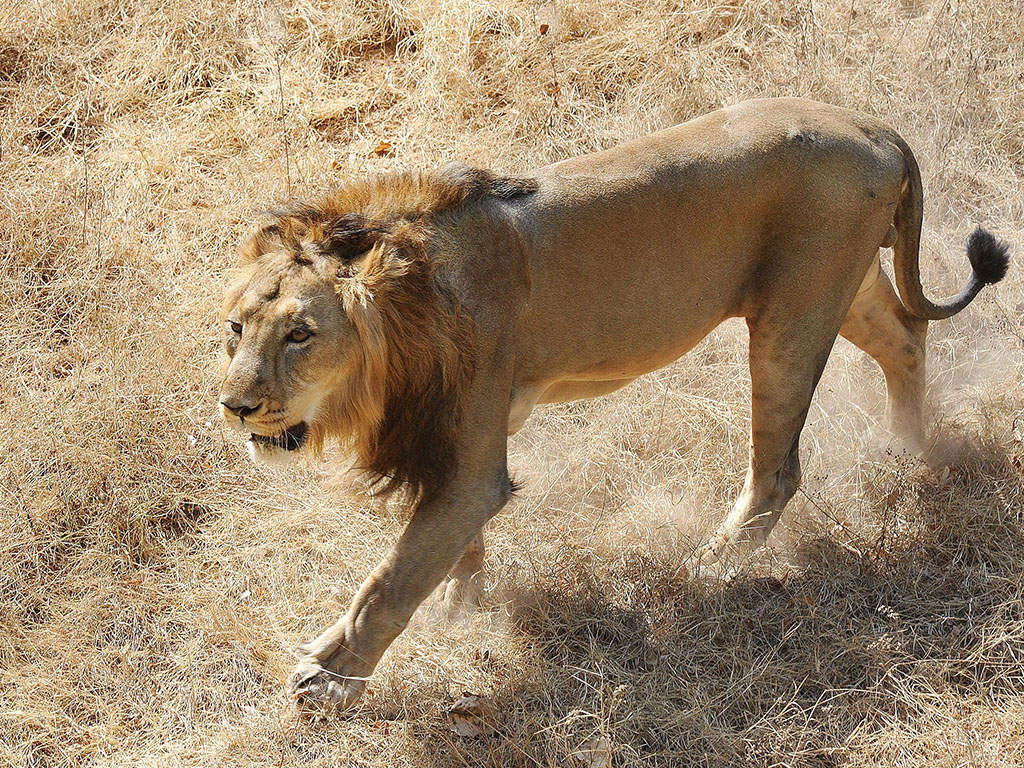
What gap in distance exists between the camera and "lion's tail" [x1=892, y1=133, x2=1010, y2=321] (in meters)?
4.04

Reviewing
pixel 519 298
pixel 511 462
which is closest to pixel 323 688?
pixel 519 298

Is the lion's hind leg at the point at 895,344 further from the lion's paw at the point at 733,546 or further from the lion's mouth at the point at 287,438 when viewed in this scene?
the lion's mouth at the point at 287,438

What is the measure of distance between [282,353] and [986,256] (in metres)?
2.71

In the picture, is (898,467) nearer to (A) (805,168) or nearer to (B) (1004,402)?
(B) (1004,402)

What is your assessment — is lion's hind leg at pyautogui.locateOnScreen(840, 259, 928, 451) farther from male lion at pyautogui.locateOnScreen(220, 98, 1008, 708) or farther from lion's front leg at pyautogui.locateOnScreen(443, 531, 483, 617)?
lion's front leg at pyautogui.locateOnScreen(443, 531, 483, 617)

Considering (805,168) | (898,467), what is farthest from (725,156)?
(898,467)

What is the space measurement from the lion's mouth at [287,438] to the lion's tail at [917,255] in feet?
7.50

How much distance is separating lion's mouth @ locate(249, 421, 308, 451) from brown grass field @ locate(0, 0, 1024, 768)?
0.52 m

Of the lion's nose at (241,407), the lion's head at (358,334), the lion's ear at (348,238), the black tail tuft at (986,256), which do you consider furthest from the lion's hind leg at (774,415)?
the lion's nose at (241,407)

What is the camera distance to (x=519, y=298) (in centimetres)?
348

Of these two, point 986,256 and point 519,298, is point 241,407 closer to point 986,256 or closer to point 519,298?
point 519,298

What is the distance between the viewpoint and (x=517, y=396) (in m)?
3.63

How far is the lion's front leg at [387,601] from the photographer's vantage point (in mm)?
3312

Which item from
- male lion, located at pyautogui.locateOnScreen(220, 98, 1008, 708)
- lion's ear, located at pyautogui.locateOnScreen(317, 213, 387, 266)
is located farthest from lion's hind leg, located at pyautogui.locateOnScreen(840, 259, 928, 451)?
lion's ear, located at pyautogui.locateOnScreen(317, 213, 387, 266)
